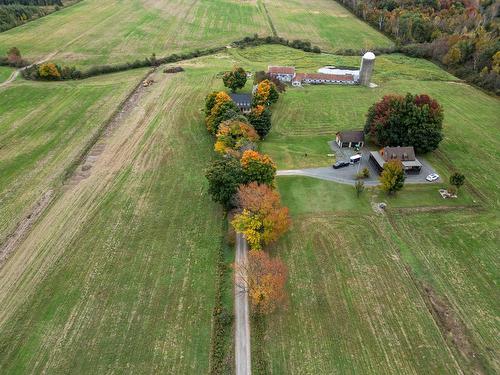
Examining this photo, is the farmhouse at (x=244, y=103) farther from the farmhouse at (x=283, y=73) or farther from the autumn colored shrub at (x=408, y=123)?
the autumn colored shrub at (x=408, y=123)

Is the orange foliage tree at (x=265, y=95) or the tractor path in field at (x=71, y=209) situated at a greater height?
the orange foliage tree at (x=265, y=95)

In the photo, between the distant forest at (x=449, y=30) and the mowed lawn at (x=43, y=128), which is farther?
the distant forest at (x=449, y=30)

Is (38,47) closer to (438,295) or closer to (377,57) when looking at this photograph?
(377,57)

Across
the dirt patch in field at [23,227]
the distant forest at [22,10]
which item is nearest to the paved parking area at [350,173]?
the dirt patch in field at [23,227]

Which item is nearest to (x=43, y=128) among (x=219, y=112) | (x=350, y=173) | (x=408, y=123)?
(x=219, y=112)

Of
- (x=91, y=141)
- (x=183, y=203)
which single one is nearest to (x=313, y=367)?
(x=183, y=203)

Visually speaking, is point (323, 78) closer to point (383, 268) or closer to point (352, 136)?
point (352, 136)

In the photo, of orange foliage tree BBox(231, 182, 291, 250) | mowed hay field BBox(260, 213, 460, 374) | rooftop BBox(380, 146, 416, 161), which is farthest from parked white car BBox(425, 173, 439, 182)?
orange foliage tree BBox(231, 182, 291, 250)
